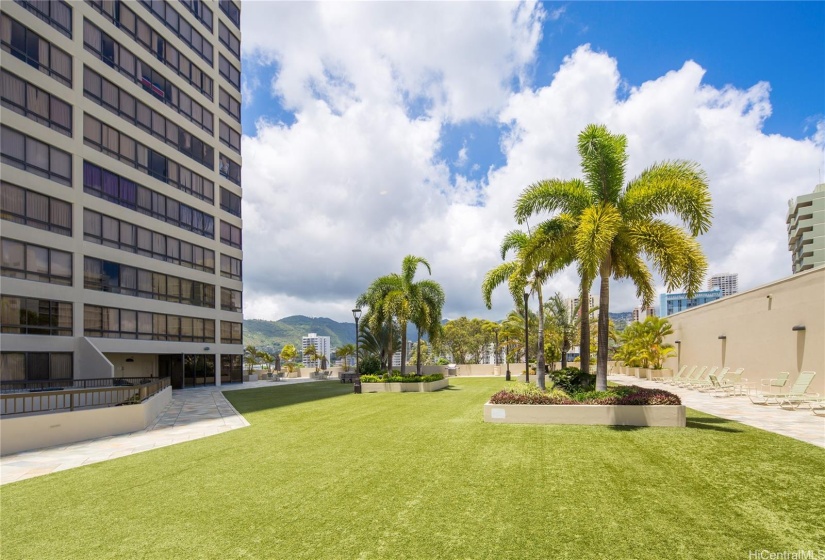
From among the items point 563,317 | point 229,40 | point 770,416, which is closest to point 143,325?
point 229,40

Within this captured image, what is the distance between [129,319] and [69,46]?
15.8 meters

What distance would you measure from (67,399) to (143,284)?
1895 centimetres

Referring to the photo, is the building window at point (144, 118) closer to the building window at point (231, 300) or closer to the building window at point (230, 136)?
the building window at point (230, 136)

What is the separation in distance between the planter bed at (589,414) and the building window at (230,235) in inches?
1268

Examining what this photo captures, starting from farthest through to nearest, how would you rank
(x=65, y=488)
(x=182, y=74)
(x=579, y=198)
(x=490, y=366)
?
(x=490, y=366) → (x=182, y=74) → (x=579, y=198) → (x=65, y=488)

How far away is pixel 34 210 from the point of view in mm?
23125

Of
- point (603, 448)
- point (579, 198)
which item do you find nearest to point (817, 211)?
point (579, 198)

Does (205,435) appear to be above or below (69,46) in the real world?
below

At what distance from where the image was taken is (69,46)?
25.3 metres

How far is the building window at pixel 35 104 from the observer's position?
22.3 meters

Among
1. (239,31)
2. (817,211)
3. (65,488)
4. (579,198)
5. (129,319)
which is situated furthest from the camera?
(817,211)

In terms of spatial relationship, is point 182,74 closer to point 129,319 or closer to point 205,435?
point 129,319

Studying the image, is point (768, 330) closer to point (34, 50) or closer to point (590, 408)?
point (590, 408)

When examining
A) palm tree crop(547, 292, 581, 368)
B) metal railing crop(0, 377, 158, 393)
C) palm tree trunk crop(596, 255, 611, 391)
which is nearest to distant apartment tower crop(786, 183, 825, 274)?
palm tree crop(547, 292, 581, 368)
